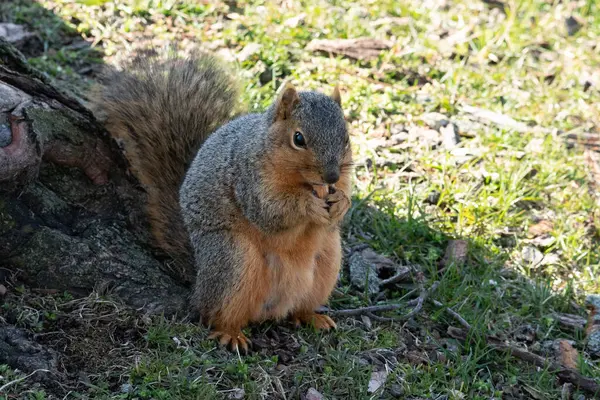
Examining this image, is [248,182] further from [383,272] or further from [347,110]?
[347,110]

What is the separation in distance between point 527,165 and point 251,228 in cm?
186

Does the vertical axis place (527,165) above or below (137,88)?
below

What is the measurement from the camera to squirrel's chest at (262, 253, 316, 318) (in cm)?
277

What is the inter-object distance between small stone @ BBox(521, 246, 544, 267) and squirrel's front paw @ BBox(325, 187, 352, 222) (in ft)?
4.10

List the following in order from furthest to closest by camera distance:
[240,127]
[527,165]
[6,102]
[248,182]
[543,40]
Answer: [543,40] < [527,165] < [240,127] < [248,182] < [6,102]

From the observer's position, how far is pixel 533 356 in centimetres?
284

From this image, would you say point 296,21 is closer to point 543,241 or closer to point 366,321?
point 543,241

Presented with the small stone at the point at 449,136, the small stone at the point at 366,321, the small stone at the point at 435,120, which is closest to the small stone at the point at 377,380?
the small stone at the point at 366,321

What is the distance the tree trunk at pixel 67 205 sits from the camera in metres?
2.53

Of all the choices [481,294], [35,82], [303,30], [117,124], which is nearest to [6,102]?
[35,82]

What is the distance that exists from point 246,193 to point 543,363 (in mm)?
1301

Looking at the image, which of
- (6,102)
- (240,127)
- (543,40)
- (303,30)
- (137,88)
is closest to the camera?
(6,102)

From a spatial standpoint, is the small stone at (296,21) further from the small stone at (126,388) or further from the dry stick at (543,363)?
the small stone at (126,388)

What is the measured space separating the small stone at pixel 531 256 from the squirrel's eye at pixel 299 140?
154cm
